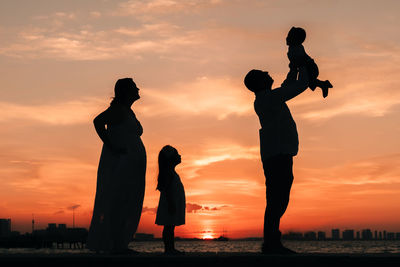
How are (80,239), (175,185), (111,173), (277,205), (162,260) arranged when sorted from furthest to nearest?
(80,239), (175,185), (111,173), (277,205), (162,260)

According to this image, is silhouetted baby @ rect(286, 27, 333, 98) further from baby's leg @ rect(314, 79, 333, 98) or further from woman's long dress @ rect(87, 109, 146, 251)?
woman's long dress @ rect(87, 109, 146, 251)

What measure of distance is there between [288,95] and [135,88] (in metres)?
2.26

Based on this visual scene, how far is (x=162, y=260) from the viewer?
626 centimetres

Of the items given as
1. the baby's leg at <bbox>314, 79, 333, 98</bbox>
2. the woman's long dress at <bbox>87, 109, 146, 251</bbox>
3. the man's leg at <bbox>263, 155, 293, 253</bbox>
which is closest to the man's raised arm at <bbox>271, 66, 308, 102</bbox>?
the baby's leg at <bbox>314, 79, 333, 98</bbox>

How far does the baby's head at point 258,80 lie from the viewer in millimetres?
7973

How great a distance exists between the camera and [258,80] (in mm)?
7977

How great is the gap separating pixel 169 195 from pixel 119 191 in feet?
5.74

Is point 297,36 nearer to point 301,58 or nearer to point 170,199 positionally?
point 301,58

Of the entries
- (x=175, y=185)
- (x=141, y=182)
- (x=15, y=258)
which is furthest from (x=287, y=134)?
(x=15, y=258)

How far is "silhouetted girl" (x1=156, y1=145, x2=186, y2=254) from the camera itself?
31.8 feet

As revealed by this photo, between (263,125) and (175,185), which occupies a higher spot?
(263,125)

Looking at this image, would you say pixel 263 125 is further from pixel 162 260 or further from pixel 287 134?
pixel 162 260

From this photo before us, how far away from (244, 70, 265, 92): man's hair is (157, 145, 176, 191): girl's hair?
234cm

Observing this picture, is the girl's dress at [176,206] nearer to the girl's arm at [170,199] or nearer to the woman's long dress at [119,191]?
the girl's arm at [170,199]
